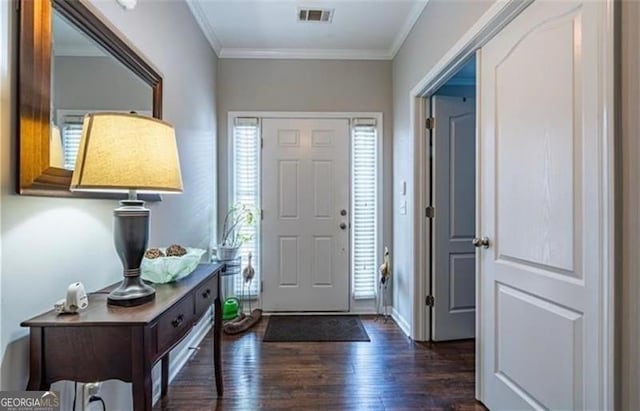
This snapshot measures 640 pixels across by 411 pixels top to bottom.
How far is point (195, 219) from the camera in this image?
9.86 feet

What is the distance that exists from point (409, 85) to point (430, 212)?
1.12m

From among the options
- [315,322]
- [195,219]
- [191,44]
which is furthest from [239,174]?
[315,322]

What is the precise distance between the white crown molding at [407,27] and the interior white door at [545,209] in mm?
1062

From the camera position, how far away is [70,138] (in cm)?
139

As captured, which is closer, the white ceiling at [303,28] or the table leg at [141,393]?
the table leg at [141,393]

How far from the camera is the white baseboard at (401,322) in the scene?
3.21 meters

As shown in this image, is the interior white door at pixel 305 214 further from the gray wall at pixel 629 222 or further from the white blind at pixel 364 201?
the gray wall at pixel 629 222

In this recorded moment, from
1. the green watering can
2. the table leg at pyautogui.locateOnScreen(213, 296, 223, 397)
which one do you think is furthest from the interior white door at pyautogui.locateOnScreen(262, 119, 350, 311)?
the table leg at pyautogui.locateOnScreen(213, 296, 223, 397)

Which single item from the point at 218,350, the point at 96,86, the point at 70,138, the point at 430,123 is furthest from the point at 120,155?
the point at 430,123

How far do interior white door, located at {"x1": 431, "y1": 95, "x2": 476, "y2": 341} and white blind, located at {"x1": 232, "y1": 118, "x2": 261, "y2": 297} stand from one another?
1.73m

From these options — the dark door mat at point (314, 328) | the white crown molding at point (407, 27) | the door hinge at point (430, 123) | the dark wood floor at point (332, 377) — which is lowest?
the dark wood floor at point (332, 377)

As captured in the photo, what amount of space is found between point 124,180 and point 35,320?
0.51m

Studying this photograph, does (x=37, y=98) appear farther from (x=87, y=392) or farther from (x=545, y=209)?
(x=545, y=209)

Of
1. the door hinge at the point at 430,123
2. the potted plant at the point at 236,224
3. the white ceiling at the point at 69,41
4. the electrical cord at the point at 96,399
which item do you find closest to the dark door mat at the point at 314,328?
the potted plant at the point at 236,224
